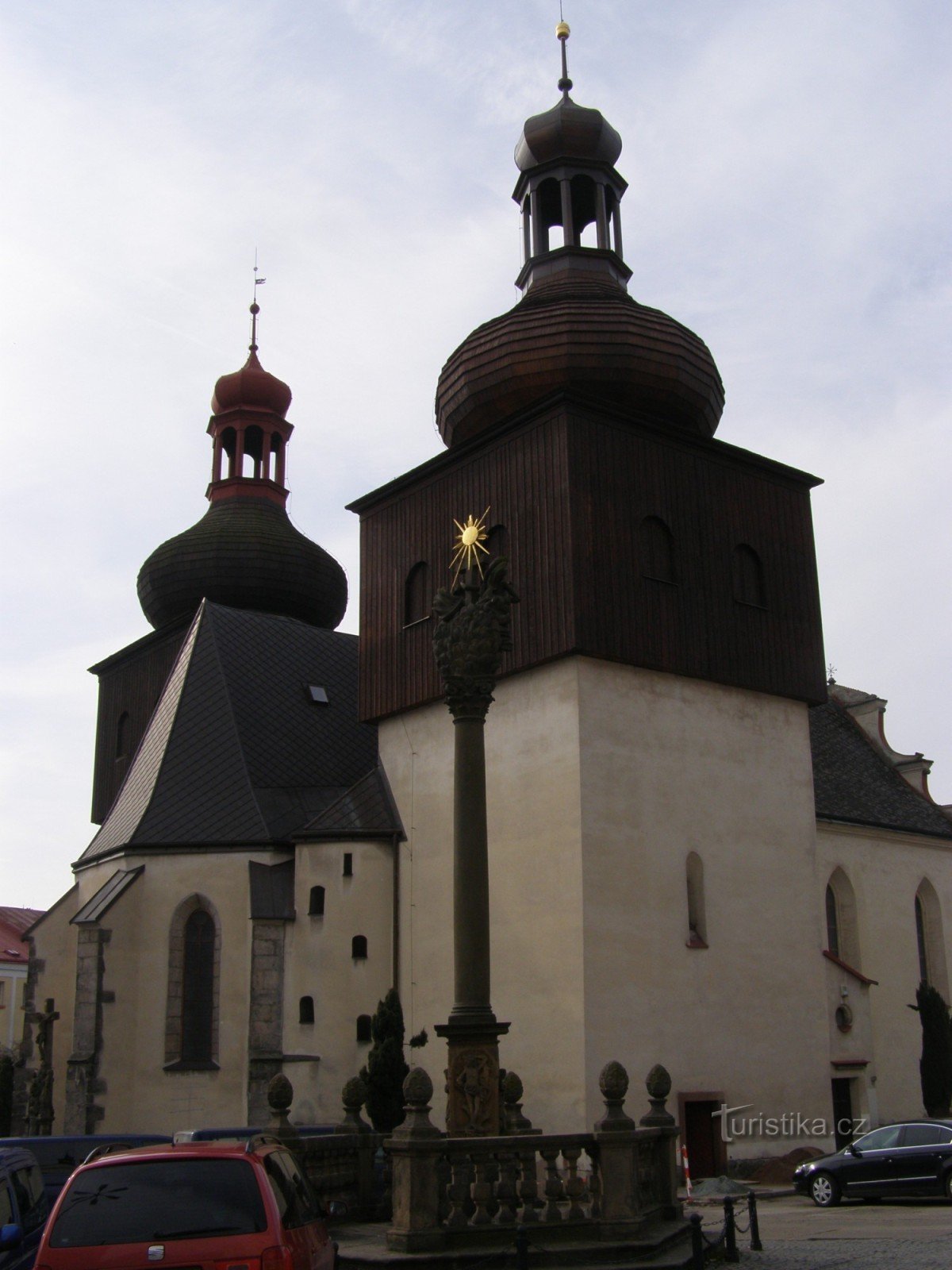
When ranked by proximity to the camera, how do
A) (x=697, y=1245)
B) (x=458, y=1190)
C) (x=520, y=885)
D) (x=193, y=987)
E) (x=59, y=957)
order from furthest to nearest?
(x=59, y=957) < (x=193, y=987) < (x=520, y=885) < (x=458, y=1190) < (x=697, y=1245)

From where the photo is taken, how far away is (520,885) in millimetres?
23172

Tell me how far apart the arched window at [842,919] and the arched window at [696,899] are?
641cm

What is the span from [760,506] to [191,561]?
15.8 metres

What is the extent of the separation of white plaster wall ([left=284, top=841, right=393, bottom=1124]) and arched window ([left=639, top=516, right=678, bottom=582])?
7.23 metres

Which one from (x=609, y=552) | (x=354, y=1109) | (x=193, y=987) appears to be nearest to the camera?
(x=354, y=1109)

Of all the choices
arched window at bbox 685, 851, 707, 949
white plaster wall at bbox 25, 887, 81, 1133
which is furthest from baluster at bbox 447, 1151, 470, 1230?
white plaster wall at bbox 25, 887, 81, 1133

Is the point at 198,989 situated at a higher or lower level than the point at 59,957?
lower

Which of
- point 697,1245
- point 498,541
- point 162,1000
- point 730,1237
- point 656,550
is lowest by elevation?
point 730,1237

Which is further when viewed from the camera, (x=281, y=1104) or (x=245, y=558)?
(x=245, y=558)

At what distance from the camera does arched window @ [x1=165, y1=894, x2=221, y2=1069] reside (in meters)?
25.8

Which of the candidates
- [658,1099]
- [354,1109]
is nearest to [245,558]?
[354,1109]

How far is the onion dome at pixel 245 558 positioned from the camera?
119 feet

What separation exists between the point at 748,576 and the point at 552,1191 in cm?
1604

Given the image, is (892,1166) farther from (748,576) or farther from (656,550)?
(748,576)
